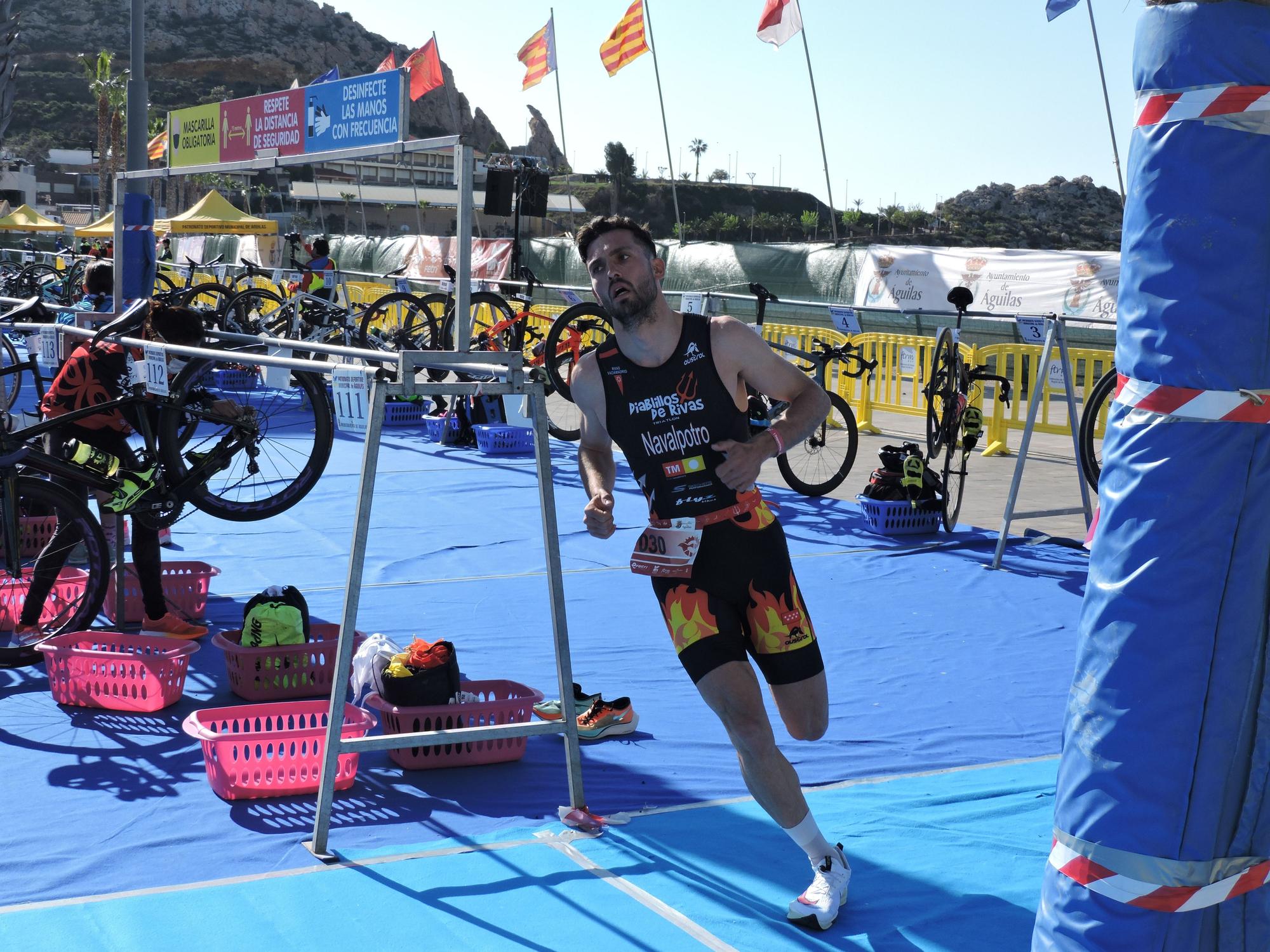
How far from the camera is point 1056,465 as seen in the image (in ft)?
41.8

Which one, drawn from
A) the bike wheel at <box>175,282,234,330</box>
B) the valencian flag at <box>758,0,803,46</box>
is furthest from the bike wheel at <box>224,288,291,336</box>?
the valencian flag at <box>758,0,803,46</box>

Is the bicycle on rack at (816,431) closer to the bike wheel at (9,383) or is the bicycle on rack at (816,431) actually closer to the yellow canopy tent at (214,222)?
the bike wheel at (9,383)

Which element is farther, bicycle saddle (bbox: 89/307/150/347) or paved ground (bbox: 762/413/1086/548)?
paved ground (bbox: 762/413/1086/548)

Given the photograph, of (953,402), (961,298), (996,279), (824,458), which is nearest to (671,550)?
(953,402)

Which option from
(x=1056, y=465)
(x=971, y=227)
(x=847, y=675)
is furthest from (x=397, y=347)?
(x=971, y=227)

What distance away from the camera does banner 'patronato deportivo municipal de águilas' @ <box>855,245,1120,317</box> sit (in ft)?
60.4

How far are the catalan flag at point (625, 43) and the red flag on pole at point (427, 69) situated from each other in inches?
203

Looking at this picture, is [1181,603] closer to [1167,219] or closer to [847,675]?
[1167,219]

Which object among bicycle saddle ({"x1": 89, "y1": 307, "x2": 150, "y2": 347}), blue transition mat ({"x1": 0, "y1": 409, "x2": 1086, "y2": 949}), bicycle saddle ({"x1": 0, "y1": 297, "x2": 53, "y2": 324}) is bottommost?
blue transition mat ({"x1": 0, "y1": 409, "x2": 1086, "y2": 949})

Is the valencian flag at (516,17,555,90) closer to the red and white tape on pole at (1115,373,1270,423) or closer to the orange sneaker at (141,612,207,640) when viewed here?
the orange sneaker at (141,612,207,640)

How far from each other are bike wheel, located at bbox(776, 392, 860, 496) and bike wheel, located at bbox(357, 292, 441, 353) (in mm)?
4345

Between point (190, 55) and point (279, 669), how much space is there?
148785mm

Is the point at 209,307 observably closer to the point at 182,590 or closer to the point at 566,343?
the point at 566,343

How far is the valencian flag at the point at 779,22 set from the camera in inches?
878
